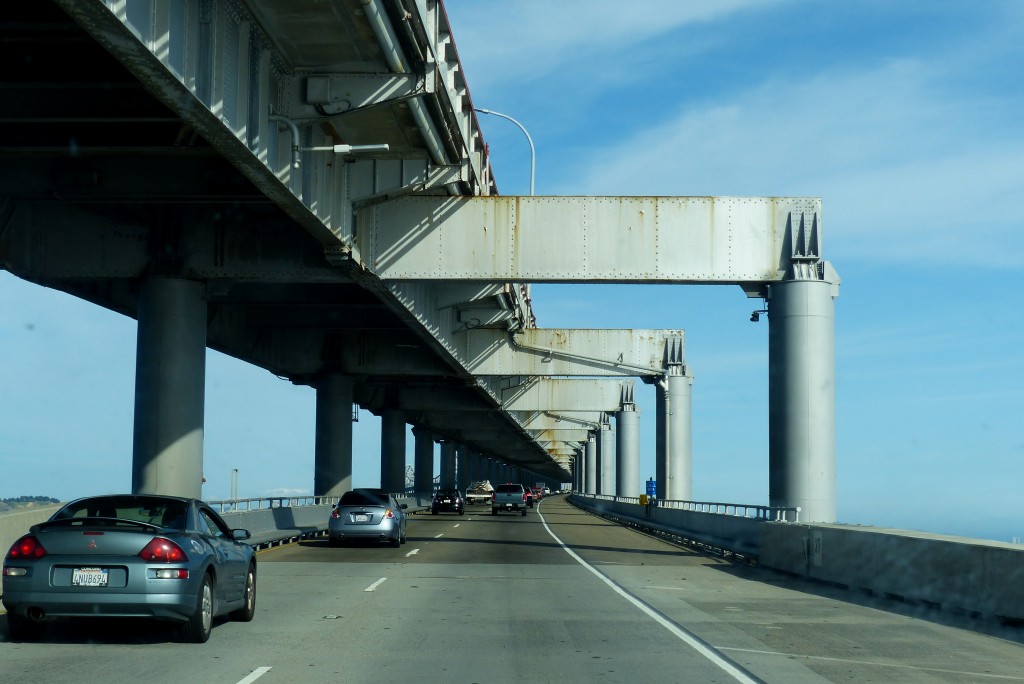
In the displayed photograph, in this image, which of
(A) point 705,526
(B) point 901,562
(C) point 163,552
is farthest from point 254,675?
(A) point 705,526

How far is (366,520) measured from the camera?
30.8 m

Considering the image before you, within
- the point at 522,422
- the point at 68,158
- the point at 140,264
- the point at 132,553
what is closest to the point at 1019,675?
the point at 132,553

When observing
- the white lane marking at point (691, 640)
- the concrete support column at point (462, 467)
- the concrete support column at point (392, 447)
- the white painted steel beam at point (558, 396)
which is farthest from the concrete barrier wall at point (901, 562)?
the concrete support column at point (462, 467)

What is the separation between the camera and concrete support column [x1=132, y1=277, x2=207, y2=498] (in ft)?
85.6

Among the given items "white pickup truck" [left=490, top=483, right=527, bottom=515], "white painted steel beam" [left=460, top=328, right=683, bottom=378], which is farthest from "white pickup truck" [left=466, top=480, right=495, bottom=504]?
"white painted steel beam" [left=460, top=328, right=683, bottom=378]

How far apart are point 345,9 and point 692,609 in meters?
9.67

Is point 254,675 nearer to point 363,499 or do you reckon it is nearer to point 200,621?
point 200,621

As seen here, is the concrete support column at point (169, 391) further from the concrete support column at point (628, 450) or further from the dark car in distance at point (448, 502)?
the concrete support column at point (628, 450)

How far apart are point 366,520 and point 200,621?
742 inches

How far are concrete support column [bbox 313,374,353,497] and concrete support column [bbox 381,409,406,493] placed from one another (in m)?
20.9

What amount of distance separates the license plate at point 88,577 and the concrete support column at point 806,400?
59.9 ft

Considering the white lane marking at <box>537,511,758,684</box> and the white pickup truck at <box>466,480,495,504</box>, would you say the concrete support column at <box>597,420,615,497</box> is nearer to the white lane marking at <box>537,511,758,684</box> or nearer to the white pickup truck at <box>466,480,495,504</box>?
the white pickup truck at <box>466,480,495,504</box>

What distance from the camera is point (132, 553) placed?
11539mm

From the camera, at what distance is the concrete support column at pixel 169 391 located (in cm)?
2609
